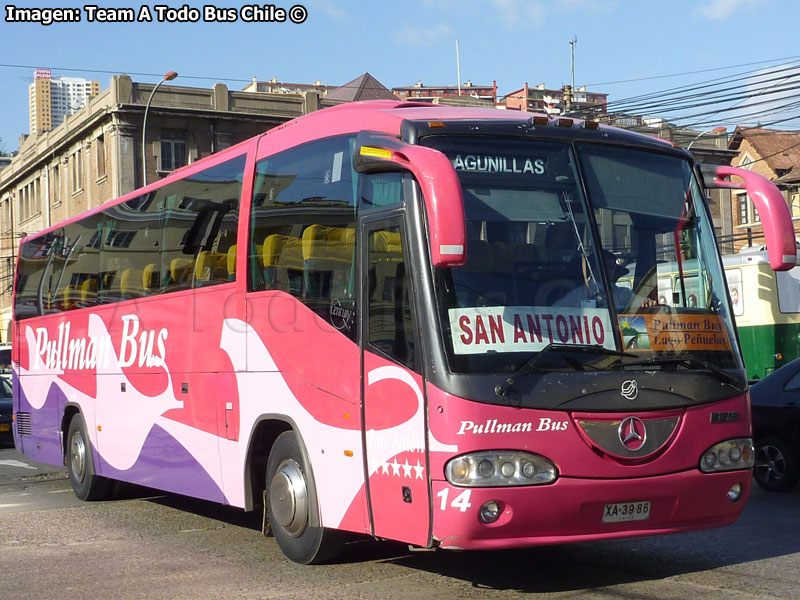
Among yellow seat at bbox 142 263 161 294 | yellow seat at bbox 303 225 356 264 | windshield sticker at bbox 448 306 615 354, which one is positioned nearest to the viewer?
windshield sticker at bbox 448 306 615 354

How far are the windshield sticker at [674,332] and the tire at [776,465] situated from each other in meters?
5.36

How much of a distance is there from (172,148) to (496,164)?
4929 cm

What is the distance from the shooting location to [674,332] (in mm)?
7164

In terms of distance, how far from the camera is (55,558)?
912 centimetres

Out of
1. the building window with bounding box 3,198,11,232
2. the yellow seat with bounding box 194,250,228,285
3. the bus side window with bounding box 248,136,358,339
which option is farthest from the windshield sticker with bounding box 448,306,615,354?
the building window with bounding box 3,198,11,232

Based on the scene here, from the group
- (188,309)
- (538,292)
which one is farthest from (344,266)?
(188,309)

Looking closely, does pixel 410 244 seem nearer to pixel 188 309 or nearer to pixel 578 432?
pixel 578 432

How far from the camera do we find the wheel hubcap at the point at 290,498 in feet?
27.3

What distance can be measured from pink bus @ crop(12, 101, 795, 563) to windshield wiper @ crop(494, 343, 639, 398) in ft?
0.04

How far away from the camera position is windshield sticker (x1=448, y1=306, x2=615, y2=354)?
6734 mm

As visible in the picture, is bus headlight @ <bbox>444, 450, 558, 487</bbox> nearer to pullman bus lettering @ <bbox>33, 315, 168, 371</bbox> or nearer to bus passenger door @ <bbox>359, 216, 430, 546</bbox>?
bus passenger door @ <bbox>359, 216, 430, 546</bbox>

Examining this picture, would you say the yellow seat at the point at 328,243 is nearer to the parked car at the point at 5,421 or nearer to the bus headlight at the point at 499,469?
the bus headlight at the point at 499,469

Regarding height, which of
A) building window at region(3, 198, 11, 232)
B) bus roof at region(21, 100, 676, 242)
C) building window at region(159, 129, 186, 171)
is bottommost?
bus roof at region(21, 100, 676, 242)

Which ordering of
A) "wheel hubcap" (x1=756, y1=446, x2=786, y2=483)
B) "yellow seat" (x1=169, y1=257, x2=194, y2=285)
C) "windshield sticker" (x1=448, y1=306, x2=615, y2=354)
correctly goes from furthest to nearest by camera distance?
"wheel hubcap" (x1=756, y1=446, x2=786, y2=483) → "yellow seat" (x1=169, y1=257, x2=194, y2=285) → "windshield sticker" (x1=448, y1=306, x2=615, y2=354)
